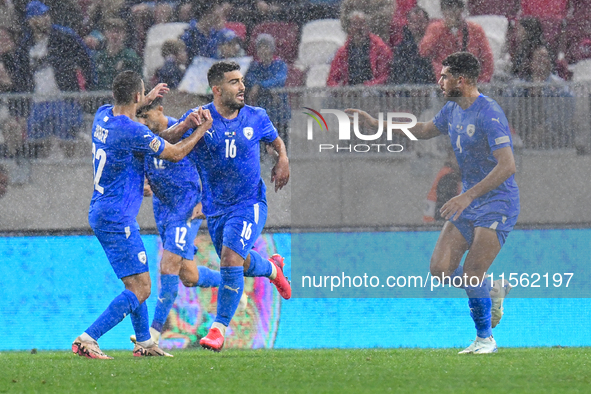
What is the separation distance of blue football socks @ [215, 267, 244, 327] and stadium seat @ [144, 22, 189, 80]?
3.85 m

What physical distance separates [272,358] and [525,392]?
A: 2234 millimetres

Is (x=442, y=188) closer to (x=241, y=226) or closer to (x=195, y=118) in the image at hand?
(x=241, y=226)

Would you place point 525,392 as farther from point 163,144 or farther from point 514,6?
point 514,6

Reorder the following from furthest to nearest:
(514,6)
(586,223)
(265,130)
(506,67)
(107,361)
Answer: (514,6)
(506,67)
(586,223)
(265,130)
(107,361)

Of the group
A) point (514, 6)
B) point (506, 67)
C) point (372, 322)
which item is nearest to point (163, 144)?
point (372, 322)

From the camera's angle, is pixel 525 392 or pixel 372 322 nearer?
pixel 525 392

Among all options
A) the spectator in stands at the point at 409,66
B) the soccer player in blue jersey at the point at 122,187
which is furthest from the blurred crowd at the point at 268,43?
the soccer player in blue jersey at the point at 122,187

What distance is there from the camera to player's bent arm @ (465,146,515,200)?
21.7ft

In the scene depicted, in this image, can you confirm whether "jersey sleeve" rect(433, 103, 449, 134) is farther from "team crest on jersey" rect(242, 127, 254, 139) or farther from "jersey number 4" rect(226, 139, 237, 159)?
"jersey number 4" rect(226, 139, 237, 159)

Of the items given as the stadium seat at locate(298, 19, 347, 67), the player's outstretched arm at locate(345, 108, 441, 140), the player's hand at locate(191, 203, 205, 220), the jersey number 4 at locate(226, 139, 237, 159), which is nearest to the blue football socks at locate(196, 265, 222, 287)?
the player's hand at locate(191, 203, 205, 220)

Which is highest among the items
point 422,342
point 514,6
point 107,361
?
point 514,6

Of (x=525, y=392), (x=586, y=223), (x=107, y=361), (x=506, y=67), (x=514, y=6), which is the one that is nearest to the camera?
(x=525, y=392)

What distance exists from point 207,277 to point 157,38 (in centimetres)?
380

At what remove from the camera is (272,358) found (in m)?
6.22
